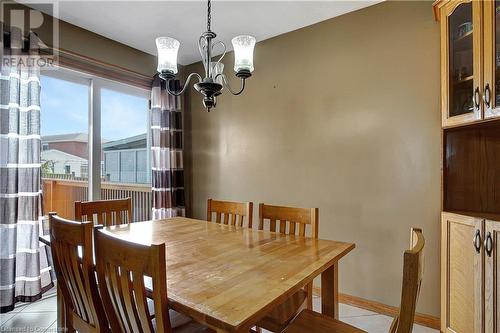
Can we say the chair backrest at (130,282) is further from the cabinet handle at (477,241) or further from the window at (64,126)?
the window at (64,126)

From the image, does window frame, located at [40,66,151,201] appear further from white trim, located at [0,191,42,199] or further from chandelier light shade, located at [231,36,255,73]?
chandelier light shade, located at [231,36,255,73]

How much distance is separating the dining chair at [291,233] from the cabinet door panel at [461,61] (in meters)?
1.07

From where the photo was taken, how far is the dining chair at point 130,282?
831 millimetres

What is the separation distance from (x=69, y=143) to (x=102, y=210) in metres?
1.08

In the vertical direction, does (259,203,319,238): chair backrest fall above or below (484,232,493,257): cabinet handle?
above

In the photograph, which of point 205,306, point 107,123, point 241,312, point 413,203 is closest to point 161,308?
point 205,306

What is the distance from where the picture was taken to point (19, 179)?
2162 millimetres

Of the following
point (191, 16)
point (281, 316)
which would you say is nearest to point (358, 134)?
point (281, 316)

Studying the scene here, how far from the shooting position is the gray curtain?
2100 millimetres

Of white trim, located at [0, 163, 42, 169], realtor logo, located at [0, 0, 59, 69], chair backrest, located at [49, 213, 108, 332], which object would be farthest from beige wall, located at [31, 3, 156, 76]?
chair backrest, located at [49, 213, 108, 332]

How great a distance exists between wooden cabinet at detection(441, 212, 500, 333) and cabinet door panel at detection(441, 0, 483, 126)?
635mm

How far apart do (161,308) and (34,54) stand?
247 cm

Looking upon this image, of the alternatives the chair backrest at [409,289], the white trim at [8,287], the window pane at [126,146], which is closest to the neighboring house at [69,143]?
the window pane at [126,146]

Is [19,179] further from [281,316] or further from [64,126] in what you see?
[281,316]
